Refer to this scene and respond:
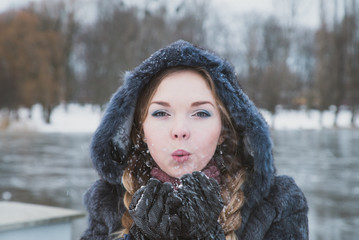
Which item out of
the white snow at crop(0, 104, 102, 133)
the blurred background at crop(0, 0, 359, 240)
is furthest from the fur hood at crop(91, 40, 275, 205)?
the white snow at crop(0, 104, 102, 133)

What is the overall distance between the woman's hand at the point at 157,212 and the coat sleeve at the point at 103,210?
0.32 metres

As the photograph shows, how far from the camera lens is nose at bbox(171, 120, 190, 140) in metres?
1.56

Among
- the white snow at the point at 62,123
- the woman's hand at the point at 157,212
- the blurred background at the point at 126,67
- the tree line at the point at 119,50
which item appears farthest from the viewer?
the tree line at the point at 119,50

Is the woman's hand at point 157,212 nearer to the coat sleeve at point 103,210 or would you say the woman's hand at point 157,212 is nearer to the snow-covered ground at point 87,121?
the coat sleeve at point 103,210

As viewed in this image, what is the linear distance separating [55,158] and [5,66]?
1881cm

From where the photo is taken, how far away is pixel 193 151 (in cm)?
159

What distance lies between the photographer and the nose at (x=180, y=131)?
1562mm

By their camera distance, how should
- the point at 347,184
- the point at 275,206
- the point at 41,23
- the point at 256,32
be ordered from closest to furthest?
the point at 275,206 < the point at 347,184 < the point at 41,23 < the point at 256,32

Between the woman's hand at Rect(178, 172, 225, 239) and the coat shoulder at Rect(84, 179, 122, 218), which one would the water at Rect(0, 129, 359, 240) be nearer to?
the coat shoulder at Rect(84, 179, 122, 218)

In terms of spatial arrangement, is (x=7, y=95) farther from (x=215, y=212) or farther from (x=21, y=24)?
(x=215, y=212)

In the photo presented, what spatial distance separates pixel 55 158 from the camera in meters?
13.3

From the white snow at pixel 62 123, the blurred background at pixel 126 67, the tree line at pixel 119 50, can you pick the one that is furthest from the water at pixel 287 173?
the tree line at pixel 119 50

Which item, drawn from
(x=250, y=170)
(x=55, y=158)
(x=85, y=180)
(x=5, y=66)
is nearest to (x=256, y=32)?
(x=5, y=66)

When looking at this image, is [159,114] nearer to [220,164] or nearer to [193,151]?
[193,151]
